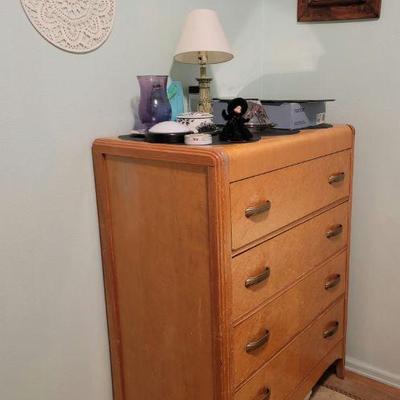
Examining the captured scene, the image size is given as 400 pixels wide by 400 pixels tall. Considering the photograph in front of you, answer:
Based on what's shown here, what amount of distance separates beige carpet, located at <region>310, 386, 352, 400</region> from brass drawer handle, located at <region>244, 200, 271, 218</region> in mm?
931

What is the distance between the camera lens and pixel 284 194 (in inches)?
47.4

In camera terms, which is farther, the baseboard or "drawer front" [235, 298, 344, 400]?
the baseboard

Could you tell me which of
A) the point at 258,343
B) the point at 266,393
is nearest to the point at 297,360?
the point at 266,393

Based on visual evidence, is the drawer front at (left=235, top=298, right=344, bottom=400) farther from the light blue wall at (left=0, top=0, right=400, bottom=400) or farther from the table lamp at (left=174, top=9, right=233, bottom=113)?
the table lamp at (left=174, top=9, right=233, bottom=113)

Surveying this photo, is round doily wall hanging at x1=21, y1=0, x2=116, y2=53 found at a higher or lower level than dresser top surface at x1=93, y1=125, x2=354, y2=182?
higher

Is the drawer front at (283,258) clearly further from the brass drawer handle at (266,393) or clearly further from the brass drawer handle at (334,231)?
the brass drawer handle at (266,393)

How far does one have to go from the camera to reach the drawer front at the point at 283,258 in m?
1.11

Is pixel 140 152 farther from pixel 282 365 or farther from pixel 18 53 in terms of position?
pixel 282 365

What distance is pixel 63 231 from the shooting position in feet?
4.09

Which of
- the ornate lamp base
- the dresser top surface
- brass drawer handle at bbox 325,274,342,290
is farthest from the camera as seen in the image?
brass drawer handle at bbox 325,274,342,290

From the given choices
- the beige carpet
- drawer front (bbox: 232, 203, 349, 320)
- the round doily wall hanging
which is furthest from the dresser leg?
the round doily wall hanging

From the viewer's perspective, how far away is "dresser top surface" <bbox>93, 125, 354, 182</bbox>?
1.00 m

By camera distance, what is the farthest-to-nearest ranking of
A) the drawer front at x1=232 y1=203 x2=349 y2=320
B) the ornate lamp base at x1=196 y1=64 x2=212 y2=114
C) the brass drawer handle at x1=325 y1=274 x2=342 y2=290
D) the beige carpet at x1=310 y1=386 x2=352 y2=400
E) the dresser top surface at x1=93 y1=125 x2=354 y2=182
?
the beige carpet at x1=310 y1=386 x2=352 y2=400, the brass drawer handle at x1=325 y1=274 x2=342 y2=290, the ornate lamp base at x1=196 y1=64 x2=212 y2=114, the drawer front at x1=232 y1=203 x2=349 y2=320, the dresser top surface at x1=93 y1=125 x2=354 y2=182

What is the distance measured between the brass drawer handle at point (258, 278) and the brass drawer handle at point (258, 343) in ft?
0.54
